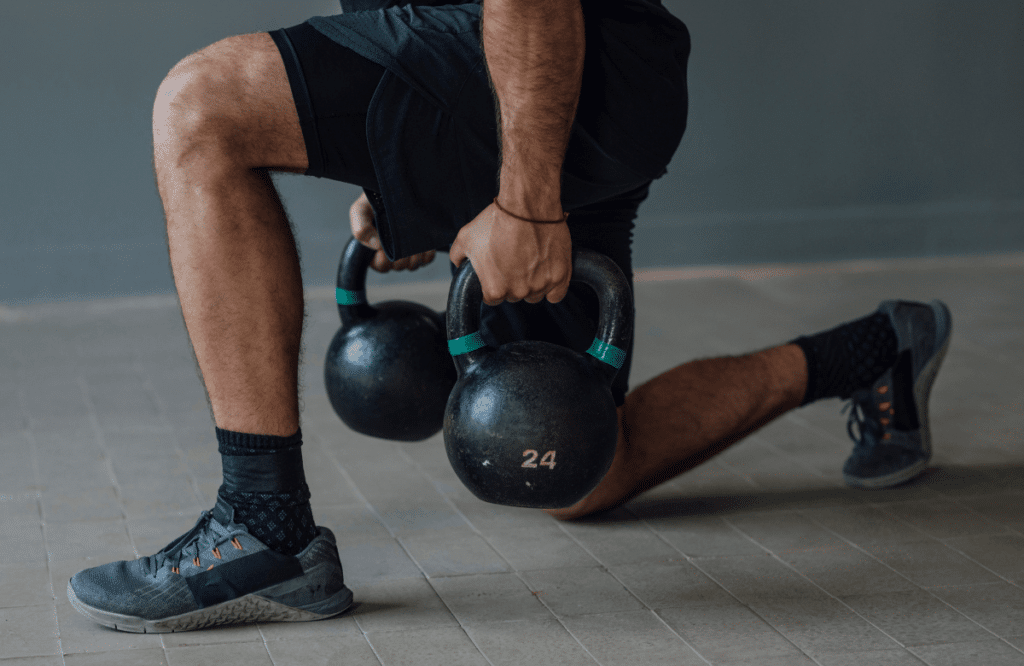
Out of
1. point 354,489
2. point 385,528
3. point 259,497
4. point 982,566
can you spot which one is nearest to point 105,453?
point 354,489

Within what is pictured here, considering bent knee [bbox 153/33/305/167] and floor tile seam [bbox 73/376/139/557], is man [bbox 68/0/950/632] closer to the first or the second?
bent knee [bbox 153/33/305/167]

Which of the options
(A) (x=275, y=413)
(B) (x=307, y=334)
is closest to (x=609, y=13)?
(A) (x=275, y=413)

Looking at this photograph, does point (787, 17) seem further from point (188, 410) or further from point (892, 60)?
point (188, 410)

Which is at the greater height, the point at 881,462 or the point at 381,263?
the point at 381,263

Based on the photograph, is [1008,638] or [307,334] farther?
[307,334]

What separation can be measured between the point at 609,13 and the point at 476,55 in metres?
0.23

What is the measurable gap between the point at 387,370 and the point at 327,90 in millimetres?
482

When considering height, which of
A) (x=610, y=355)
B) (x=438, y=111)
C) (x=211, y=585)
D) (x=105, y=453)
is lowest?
(x=105, y=453)

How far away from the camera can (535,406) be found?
1504mm

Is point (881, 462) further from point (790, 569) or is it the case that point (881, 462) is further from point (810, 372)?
point (790, 569)

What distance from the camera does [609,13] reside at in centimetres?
173

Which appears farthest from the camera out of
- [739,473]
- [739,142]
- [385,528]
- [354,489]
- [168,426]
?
[739,142]

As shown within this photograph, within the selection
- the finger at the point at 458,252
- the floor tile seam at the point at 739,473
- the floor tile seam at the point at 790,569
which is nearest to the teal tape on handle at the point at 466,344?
the finger at the point at 458,252

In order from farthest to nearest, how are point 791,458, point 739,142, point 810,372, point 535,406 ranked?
point 739,142 < point 791,458 < point 810,372 < point 535,406
